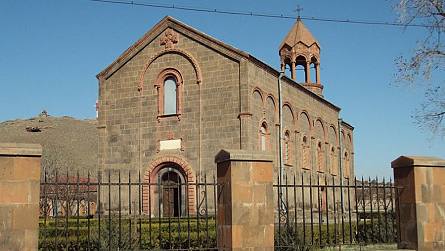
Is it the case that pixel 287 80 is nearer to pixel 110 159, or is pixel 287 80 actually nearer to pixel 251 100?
pixel 251 100

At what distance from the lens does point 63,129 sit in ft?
230

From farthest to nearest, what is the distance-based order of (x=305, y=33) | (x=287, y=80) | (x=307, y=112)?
(x=305, y=33) < (x=307, y=112) < (x=287, y=80)

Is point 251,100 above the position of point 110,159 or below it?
above

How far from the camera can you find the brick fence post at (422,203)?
12.0 meters

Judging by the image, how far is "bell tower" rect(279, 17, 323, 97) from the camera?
Result: 37.0 m

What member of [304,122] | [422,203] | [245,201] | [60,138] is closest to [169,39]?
[304,122]

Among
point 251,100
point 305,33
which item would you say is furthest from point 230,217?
point 305,33

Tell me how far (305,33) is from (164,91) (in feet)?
48.0

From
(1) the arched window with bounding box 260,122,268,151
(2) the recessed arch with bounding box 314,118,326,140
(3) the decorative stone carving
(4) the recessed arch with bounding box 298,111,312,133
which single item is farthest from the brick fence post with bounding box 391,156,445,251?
(2) the recessed arch with bounding box 314,118,326,140

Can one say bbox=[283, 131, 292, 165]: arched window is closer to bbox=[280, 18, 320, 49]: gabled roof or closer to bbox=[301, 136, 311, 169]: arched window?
bbox=[301, 136, 311, 169]: arched window

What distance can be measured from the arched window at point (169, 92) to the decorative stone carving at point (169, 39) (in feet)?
4.03

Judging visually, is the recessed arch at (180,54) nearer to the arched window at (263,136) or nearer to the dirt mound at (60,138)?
the arched window at (263,136)

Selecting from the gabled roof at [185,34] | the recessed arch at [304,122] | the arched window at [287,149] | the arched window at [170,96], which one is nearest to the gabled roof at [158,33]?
the gabled roof at [185,34]

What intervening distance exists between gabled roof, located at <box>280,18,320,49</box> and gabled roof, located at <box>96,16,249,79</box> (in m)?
12.3
